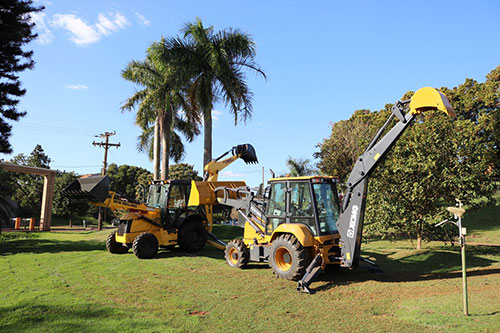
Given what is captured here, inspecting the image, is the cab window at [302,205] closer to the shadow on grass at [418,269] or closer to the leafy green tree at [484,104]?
the shadow on grass at [418,269]

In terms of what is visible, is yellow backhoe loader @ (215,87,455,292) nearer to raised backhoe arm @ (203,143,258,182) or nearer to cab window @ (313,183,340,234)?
cab window @ (313,183,340,234)

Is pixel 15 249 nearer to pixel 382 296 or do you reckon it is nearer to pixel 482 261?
pixel 382 296

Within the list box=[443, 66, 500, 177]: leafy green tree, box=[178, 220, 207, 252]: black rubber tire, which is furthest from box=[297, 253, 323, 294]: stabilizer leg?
box=[443, 66, 500, 177]: leafy green tree

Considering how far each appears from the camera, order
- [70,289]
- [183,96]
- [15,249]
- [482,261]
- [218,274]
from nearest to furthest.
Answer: [70,289] < [218,274] < [482,261] < [15,249] < [183,96]

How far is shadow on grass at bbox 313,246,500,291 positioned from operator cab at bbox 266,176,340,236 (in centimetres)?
132

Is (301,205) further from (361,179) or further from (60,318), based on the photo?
Answer: (60,318)

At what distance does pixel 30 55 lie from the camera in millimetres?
18625

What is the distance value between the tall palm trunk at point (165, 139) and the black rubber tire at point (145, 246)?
29.3 ft

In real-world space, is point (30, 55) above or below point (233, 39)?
below

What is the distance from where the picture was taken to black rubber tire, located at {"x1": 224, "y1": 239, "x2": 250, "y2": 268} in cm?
1007

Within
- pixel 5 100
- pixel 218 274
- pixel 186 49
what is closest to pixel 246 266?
pixel 218 274

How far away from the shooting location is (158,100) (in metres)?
20.4

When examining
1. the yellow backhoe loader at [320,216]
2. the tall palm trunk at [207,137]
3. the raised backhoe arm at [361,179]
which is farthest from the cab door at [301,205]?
the tall palm trunk at [207,137]

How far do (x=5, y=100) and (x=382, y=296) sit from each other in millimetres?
20138
